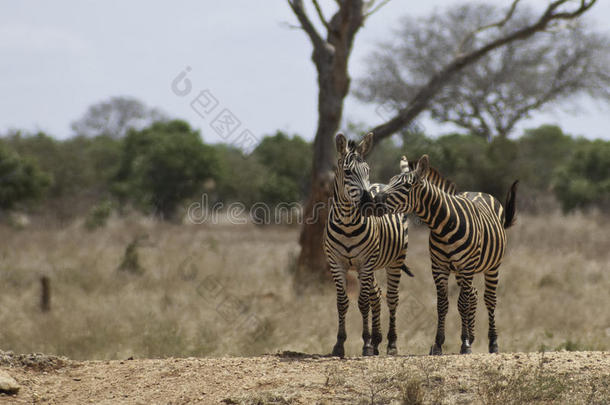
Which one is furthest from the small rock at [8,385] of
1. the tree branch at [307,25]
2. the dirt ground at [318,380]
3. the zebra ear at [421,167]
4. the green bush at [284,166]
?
the green bush at [284,166]

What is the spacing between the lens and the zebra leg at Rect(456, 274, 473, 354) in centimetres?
682

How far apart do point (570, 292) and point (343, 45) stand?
6.30 meters

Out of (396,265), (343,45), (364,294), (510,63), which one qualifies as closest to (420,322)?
(396,265)

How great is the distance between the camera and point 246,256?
16547 mm

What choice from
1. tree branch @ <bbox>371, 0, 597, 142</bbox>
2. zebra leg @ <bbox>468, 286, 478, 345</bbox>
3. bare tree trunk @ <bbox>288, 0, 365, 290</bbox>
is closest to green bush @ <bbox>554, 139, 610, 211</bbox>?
tree branch @ <bbox>371, 0, 597, 142</bbox>

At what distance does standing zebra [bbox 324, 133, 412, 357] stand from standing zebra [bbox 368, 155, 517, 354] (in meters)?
0.31

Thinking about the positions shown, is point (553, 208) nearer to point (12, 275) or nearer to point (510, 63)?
point (510, 63)

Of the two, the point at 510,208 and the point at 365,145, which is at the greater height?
the point at 365,145

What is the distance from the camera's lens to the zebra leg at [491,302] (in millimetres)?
7207

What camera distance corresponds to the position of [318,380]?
566cm

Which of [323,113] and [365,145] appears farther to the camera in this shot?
[323,113]

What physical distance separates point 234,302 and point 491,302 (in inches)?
190

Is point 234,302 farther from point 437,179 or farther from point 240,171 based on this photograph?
point 240,171

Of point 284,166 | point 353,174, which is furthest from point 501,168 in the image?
point 353,174
